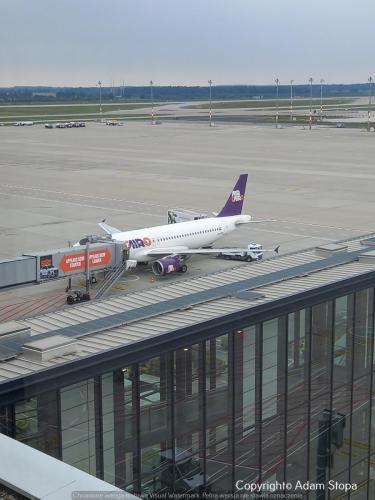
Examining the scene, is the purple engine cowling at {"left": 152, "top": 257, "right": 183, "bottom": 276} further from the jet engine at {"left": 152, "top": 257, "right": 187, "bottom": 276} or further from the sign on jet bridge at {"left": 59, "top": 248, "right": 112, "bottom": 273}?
the sign on jet bridge at {"left": 59, "top": 248, "right": 112, "bottom": 273}

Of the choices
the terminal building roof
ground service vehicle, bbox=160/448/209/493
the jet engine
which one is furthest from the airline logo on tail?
ground service vehicle, bbox=160/448/209/493

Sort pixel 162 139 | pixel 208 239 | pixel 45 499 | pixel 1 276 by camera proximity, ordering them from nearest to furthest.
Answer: pixel 45 499, pixel 1 276, pixel 208 239, pixel 162 139

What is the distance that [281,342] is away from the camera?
47.4 feet

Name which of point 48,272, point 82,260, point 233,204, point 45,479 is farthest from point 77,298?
point 45,479

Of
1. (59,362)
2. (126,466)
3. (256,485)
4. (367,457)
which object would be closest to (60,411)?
(59,362)

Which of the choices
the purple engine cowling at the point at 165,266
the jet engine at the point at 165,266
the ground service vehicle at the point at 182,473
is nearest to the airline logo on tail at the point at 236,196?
the jet engine at the point at 165,266

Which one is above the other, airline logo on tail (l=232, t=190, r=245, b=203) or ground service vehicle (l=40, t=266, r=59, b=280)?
airline logo on tail (l=232, t=190, r=245, b=203)

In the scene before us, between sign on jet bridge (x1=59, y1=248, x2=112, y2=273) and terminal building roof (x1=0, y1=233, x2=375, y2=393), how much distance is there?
12.5 m

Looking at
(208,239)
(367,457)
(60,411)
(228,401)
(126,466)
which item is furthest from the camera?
(208,239)

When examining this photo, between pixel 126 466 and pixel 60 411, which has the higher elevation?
pixel 60 411

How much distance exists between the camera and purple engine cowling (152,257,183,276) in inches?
1335

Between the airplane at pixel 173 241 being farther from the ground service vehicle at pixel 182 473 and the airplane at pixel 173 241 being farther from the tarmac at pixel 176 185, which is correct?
the ground service vehicle at pixel 182 473

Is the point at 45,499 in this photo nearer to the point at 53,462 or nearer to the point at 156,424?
the point at 53,462

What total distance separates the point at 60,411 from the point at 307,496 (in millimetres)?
5830
